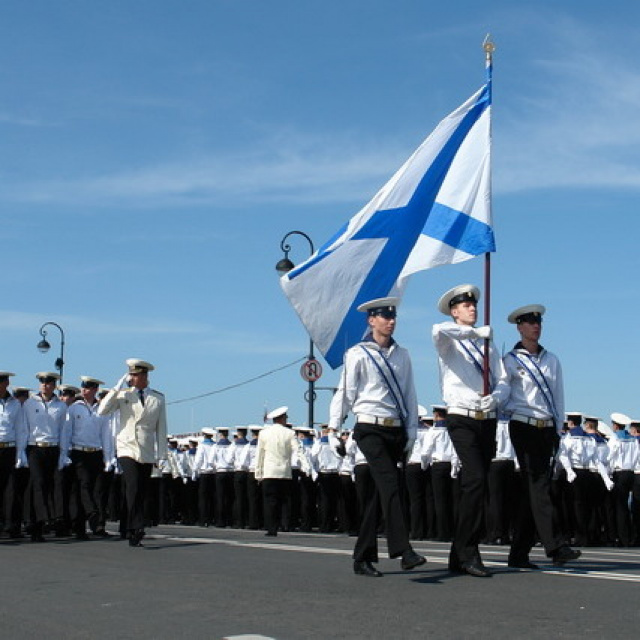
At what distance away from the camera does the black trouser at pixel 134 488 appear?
48.5 ft

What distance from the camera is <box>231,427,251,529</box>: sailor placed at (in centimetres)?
2758

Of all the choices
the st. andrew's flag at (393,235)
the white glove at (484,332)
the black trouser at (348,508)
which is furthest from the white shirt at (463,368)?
the black trouser at (348,508)

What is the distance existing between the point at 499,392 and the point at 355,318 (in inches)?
80.3

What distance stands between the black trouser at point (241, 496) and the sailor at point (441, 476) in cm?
774

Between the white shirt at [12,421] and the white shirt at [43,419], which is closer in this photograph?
the white shirt at [12,421]

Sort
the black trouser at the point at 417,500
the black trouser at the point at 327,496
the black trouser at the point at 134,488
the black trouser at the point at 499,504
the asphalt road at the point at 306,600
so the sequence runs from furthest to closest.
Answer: the black trouser at the point at 327,496, the black trouser at the point at 417,500, the black trouser at the point at 499,504, the black trouser at the point at 134,488, the asphalt road at the point at 306,600

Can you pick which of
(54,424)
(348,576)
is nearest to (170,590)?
(348,576)

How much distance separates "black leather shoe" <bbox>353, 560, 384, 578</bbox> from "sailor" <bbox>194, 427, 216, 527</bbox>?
1918 centimetres

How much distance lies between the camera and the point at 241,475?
91.1 ft

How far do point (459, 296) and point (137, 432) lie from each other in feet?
20.1

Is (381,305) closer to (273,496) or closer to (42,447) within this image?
(42,447)

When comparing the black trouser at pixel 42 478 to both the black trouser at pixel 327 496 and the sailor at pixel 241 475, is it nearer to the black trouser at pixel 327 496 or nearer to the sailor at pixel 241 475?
the black trouser at pixel 327 496

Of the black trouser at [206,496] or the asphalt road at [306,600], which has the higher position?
the black trouser at [206,496]

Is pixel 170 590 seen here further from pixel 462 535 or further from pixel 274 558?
pixel 274 558
